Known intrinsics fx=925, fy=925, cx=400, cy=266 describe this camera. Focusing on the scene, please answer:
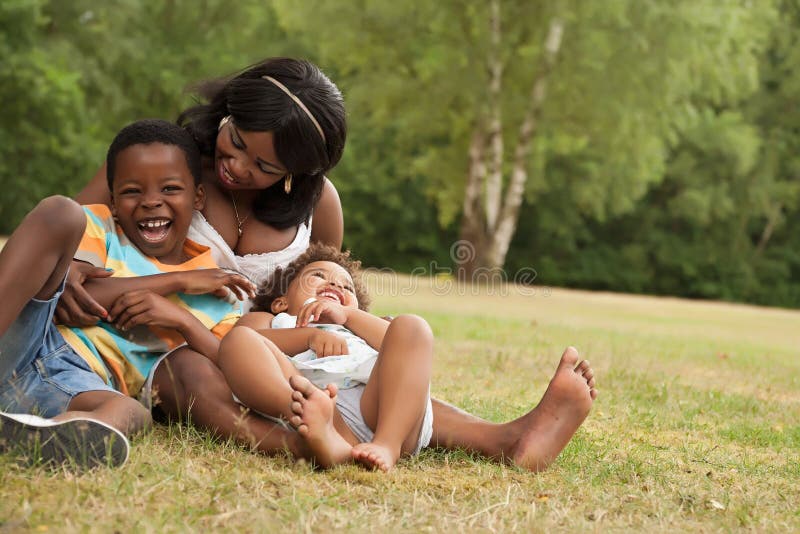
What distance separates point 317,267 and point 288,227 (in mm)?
499

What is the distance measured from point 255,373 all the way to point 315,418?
12.6 inches

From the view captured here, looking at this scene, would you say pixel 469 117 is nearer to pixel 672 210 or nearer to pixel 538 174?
pixel 538 174

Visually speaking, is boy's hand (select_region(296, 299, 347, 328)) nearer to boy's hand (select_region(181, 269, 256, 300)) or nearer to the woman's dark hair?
boy's hand (select_region(181, 269, 256, 300))

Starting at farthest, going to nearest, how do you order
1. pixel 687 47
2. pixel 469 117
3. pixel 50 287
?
pixel 469 117, pixel 687 47, pixel 50 287

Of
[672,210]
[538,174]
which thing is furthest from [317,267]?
[672,210]

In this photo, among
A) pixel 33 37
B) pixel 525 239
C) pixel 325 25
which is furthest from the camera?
pixel 525 239

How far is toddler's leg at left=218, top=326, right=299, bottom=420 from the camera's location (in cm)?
312

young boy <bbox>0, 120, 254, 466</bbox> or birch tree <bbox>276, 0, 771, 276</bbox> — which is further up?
birch tree <bbox>276, 0, 771, 276</bbox>

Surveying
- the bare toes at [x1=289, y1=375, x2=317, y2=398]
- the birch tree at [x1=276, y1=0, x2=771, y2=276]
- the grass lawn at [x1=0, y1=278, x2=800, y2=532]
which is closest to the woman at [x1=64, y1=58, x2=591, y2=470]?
the grass lawn at [x1=0, y1=278, x2=800, y2=532]

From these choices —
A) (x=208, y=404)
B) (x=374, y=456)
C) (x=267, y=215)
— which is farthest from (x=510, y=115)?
(x=374, y=456)

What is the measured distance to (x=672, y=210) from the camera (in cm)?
3169

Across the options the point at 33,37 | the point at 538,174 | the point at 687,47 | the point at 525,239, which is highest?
the point at 687,47

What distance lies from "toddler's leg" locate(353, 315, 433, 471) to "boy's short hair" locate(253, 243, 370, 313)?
2.61ft

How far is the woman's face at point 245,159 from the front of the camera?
3830 mm
